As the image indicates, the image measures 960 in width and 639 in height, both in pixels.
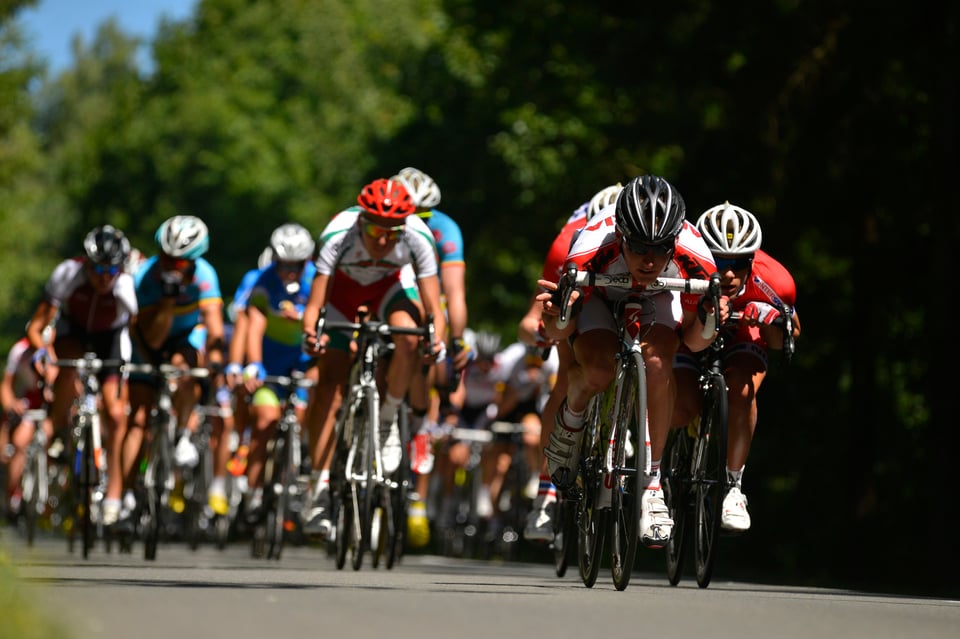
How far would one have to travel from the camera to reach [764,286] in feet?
39.0

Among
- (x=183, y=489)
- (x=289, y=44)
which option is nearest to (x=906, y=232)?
(x=183, y=489)

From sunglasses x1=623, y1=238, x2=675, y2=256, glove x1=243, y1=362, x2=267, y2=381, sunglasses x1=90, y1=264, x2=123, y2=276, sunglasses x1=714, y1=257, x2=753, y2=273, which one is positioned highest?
sunglasses x1=90, y1=264, x2=123, y2=276

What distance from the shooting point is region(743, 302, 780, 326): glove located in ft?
37.9

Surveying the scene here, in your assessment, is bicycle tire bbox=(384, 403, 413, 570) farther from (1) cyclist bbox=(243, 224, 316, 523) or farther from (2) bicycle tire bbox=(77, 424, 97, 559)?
(1) cyclist bbox=(243, 224, 316, 523)

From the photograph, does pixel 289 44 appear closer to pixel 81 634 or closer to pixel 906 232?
pixel 906 232

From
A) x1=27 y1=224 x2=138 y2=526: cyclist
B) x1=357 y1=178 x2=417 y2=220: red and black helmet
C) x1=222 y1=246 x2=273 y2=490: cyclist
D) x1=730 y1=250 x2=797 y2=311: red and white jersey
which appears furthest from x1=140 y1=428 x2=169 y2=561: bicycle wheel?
x1=730 y1=250 x2=797 y2=311: red and white jersey

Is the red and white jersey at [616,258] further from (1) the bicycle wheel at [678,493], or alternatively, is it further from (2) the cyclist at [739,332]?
(1) the bicycle wheel at [678,493]

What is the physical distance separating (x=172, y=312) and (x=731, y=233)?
5912 millimetres

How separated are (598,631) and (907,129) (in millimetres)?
16274

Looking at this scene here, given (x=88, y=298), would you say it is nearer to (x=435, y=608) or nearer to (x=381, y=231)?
(x=381, y=231)

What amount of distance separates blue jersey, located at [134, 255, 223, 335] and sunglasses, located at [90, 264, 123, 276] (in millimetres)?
560

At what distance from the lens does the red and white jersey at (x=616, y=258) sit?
10781 mm

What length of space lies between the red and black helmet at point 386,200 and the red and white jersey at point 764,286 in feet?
7.28

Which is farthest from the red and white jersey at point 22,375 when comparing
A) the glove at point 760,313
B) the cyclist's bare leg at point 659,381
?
the cyclist's bare leg at point 659,381
